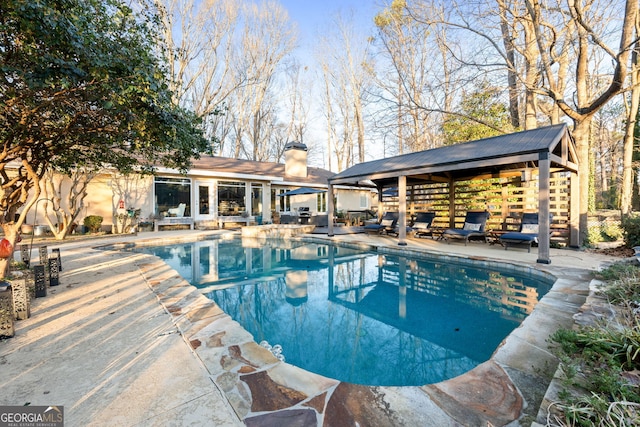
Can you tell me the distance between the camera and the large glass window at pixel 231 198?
15195 millimetres

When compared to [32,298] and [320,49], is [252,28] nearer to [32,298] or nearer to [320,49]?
[320,49]

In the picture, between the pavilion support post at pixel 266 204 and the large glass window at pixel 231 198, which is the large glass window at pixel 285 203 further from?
the large glass window at pixel 231 198

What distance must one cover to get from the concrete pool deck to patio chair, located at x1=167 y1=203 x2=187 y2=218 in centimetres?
1100

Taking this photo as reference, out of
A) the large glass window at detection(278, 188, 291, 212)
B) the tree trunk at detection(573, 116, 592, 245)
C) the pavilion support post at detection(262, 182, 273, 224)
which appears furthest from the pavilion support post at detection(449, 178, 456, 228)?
the large glass window at detection(278, 188, 291, 212)

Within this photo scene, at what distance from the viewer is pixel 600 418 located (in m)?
1.44

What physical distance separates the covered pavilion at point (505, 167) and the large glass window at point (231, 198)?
21.2ft

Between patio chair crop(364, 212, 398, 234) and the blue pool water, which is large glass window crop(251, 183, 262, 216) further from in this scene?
the blue pool water

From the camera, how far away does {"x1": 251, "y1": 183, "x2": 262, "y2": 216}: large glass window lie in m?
16.3

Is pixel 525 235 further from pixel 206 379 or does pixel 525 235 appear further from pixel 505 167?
pixel 206 379

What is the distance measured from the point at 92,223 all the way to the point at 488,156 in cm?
1433

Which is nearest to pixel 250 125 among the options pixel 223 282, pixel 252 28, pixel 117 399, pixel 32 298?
pixel 252 28

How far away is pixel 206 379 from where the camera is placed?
2090mm

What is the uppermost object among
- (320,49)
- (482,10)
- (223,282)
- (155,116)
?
(320,49)

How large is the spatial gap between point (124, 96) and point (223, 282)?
399cm
